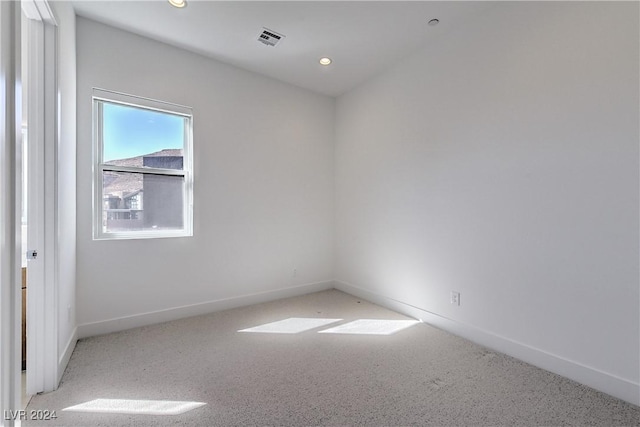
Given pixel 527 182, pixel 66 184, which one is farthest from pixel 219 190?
pixel 527 182

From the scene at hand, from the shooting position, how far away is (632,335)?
68.2 inches

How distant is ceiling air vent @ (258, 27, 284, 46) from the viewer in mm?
2734

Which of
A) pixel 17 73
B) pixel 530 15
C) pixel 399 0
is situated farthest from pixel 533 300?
pixel 17 73

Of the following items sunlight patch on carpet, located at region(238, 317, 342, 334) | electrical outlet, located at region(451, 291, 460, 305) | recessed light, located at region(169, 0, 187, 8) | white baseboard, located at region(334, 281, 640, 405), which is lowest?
sunlight patch on carpet, located at region(238, 317, 342, 334)

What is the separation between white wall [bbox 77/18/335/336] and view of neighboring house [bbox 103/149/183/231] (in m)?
0.19

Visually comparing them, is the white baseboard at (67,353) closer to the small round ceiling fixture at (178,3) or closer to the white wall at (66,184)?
the white wall at (66,184)

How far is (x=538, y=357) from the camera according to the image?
2.14 meters

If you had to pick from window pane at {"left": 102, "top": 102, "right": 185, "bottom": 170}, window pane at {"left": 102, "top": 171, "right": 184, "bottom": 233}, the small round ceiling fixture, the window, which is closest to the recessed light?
the small round ceiling fixture

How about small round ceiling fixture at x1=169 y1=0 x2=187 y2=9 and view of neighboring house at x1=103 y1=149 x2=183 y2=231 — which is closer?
small round ceiling fixture at x1=169 y1=0 x2=187 y2=9

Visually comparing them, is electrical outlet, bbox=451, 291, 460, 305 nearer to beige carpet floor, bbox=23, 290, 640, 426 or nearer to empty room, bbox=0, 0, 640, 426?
empty room, bbox=0, 0, 640, 426

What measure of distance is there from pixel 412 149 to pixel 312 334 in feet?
7.22

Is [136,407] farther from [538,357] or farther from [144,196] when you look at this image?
[538,357]

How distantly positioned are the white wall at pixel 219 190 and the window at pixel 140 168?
0.10m

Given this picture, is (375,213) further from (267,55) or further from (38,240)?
(38,240)
